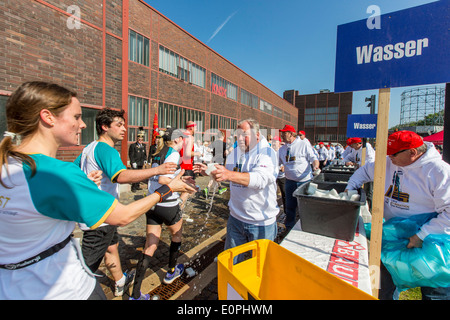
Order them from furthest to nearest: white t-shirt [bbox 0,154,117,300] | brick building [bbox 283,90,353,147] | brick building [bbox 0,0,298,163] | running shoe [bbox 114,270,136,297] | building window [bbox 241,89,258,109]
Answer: brick building [bbox 283,90,353,147], building window [bbox 241,89,258,109], brick building [bbox 0,0,298,163], running shoe [bbox 114,270,136,297], white t-shirt [bbox 0,154,117,300]

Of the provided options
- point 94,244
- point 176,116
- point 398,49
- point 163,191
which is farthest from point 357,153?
point 176,116

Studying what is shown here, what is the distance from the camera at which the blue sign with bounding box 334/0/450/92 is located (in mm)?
1602

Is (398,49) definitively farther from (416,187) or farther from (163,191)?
(163,191)

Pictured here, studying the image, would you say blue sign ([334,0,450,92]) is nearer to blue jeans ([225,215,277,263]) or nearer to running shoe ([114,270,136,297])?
blue jeans ([225,215,277,263])

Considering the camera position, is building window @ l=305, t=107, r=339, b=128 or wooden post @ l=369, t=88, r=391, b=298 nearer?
wooden post @ l=369, t=88, r=391, b=298

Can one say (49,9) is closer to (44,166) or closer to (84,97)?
(84,97)

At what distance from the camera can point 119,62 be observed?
9.12 metres

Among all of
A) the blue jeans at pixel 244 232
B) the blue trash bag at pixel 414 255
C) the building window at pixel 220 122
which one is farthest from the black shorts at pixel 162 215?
the building window at pixel 220 122

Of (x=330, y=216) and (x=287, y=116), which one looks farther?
(x=287, y=116)

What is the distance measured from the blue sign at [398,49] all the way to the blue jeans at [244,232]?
1636 mm

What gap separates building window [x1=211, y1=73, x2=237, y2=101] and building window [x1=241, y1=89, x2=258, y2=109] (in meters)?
2.16

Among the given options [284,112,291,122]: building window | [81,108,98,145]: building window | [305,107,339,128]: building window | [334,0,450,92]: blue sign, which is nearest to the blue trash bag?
[334,0,450,92]: blue sign

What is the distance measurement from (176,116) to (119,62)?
6.16m

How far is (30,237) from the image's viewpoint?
1.12 metres
